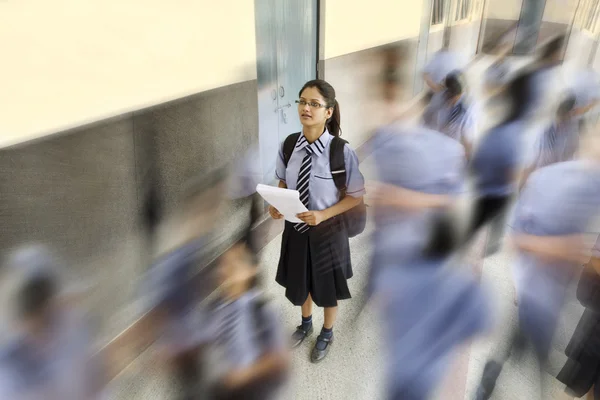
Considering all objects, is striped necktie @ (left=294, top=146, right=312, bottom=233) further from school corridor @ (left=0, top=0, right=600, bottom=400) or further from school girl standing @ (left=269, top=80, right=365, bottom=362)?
school corridor @ (left=0, top=0, right=600, bottom=400)

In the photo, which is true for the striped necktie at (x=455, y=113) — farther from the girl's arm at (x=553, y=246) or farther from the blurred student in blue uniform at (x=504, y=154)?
the girl's arm at (x=553, y=246)

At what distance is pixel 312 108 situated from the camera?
102cm

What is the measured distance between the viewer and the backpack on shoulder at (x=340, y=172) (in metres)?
1.05

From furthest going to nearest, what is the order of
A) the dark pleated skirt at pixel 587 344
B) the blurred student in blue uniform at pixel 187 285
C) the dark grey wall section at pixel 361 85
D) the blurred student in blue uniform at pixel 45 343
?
the dark grey wall section at pixel 361 85
the blurred student in blue uniform at pixel 187 285
the blurred student in blue uniform at pixel 45 343
the dark pleated skirt at pixel 587 344

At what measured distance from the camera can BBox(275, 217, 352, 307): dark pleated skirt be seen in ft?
3.73

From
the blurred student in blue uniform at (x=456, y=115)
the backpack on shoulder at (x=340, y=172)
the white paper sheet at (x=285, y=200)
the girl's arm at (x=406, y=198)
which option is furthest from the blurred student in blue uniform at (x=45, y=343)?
the blurred student in blue uniform at (x=456, y=115)

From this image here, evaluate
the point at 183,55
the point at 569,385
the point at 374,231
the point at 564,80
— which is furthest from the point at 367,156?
the point at 569,385

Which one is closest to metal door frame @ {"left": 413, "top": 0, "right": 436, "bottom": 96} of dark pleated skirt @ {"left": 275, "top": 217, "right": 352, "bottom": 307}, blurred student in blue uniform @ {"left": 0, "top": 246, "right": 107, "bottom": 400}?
dark pleated skirt @ {"left": 275, "top": 217, "right": 352, "bottom": 307}

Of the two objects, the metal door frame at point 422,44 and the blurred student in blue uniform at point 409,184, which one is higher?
the metal door frame at point 422,44

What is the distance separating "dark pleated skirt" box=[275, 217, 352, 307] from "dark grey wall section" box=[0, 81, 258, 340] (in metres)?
0.51

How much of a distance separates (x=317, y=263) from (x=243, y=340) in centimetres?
45

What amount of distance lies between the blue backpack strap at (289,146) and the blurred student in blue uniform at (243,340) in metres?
0.65

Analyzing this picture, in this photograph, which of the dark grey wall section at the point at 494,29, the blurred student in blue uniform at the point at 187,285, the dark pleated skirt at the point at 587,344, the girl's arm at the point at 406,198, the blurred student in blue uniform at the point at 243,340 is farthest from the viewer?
the girl's arm at the point at 406,198

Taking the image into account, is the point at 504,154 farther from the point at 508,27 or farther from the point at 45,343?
the point at 45,343
